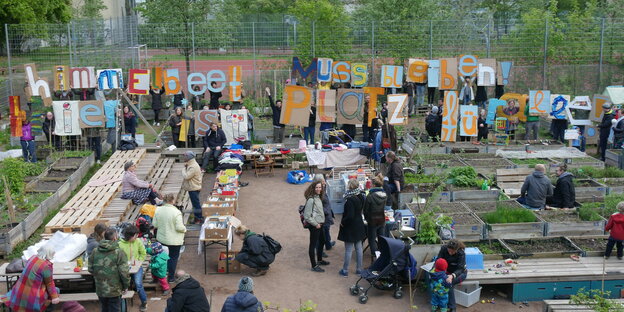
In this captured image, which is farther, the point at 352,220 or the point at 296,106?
the point at 296,106

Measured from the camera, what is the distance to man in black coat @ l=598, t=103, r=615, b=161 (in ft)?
66.6

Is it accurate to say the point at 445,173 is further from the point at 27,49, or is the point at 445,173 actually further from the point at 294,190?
the point at 27,49

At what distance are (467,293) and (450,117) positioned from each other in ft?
30.9

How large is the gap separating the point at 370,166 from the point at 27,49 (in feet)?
49.8

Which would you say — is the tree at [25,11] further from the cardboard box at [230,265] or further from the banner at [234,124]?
the cardboard box at [230,265]

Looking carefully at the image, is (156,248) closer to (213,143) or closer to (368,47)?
(213,143)

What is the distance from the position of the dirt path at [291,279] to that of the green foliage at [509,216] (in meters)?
1.99

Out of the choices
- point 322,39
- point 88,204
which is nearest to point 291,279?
point 88,204

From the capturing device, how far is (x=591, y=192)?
16.1 metres

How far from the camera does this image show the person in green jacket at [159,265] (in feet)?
39.6

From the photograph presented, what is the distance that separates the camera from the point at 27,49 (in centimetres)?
2662

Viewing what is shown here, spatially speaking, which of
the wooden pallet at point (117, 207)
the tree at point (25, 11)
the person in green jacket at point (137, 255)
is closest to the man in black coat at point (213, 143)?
the wooden pallet at point (117, 207)

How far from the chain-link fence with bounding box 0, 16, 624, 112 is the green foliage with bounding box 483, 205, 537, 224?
1461cm

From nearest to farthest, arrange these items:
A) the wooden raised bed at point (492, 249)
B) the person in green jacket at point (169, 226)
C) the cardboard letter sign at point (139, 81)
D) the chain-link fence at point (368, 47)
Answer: the person in green jacket at point (169, 226) → the wooden raised bed at point (492, 249) → the cardboard letter sign at point (139, 81) → the chain-link fence at point (368, 47)
